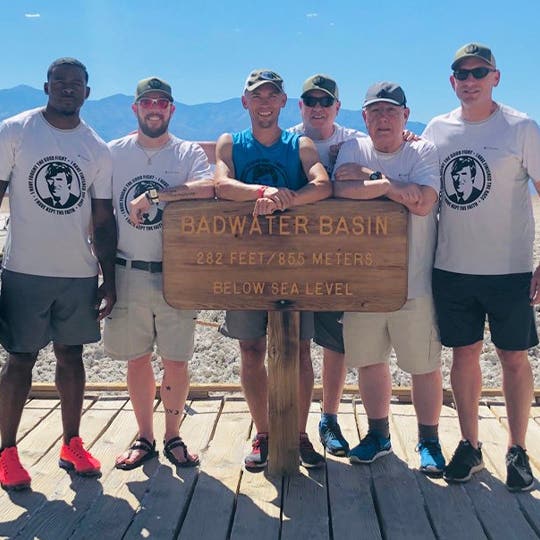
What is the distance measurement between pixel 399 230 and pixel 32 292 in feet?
7.58

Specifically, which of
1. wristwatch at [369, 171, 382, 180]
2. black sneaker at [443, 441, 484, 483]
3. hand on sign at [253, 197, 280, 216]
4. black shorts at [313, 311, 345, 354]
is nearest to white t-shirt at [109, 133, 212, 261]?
hand on sign at [253, 197, 280, 216]

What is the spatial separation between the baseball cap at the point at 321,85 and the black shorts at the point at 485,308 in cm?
151

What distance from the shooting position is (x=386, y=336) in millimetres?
4500

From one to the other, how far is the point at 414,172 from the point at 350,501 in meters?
2.05

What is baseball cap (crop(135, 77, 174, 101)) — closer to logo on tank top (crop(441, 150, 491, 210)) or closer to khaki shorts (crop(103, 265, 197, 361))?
khaki shorts (crop(103, 265, 197, 361))

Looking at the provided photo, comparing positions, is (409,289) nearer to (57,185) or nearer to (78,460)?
(57,185)

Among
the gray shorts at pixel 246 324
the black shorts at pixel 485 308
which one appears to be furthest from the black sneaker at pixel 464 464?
the gray shorts at pixel 246 324

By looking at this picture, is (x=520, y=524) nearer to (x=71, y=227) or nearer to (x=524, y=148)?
(x=524, y=148)

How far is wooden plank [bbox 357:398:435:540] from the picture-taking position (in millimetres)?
3711

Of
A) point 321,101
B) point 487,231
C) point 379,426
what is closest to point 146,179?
point 321,101

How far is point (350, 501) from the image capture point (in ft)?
13.2

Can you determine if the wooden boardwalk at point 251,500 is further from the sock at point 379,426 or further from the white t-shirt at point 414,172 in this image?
the white t-shirt at point 414,172

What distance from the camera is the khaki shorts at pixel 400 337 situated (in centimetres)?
434

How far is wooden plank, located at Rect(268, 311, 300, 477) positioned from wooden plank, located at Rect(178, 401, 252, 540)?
35 cm
